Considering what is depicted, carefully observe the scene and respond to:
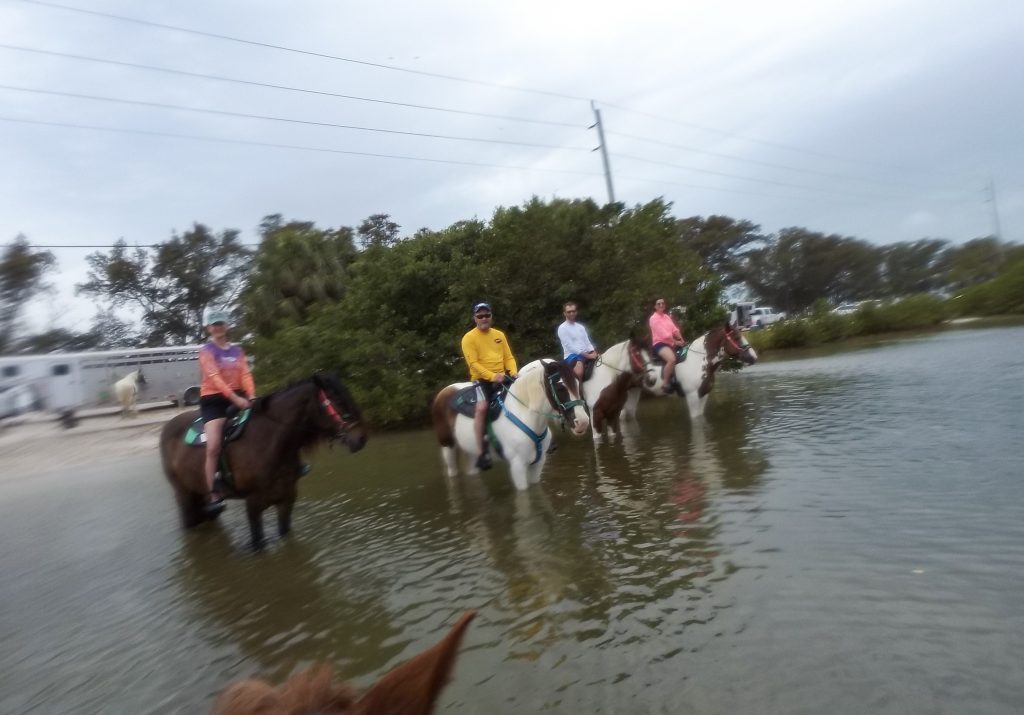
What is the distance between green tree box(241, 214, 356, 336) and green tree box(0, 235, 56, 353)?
812 cm

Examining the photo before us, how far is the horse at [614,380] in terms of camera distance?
11.6 meters

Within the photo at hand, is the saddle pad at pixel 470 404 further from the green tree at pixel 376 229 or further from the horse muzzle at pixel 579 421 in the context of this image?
the green tree at pixel 376 229

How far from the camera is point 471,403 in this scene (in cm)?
862

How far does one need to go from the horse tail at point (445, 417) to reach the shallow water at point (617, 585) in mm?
611

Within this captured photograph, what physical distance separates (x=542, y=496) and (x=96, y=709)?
476cm

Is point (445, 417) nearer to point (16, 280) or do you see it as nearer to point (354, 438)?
point (354, 438)

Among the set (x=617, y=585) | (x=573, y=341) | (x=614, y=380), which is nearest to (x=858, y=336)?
(x=614, y=380)

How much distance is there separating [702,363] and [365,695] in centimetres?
1173

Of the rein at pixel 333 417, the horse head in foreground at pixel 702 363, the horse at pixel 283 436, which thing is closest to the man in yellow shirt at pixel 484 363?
the horse at pixel 283 436

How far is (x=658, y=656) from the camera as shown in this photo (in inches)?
151

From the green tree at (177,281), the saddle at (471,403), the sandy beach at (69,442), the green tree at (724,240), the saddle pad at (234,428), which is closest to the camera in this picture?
the saddle pad at (234,428)

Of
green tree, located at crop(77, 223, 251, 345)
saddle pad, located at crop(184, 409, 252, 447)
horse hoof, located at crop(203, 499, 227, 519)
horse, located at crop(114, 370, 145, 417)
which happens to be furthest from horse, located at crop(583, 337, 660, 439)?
green tree, located at crop(77, 223, 251, 345)

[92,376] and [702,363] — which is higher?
[92,376]

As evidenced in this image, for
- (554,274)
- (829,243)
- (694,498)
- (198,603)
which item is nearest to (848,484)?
(694,498)
